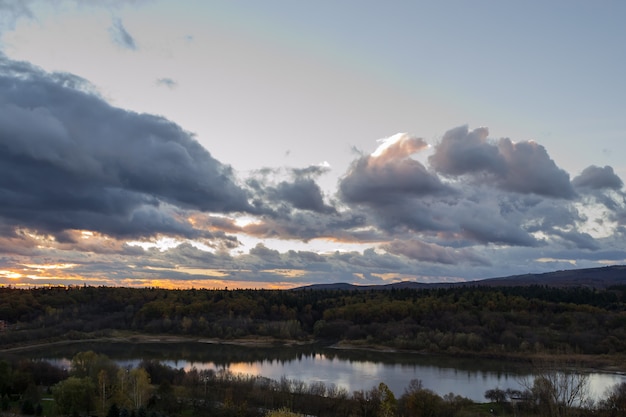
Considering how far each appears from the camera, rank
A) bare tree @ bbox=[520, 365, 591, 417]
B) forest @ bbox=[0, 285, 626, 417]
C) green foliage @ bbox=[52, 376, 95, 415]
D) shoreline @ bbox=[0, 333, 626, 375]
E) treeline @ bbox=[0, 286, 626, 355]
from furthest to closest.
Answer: treeline @ bbox=[0, 286, 626, 355] → shoreline @ bbox=[0, 333, 626, 375] → forest @ bbox=[0, 285, 626, 417] → green foliage @ bbox=[52, 376, 95, 415] → bare tree @ bbox=[520, 365, 591, 417]

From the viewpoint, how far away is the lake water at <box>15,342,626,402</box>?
59.7 metres

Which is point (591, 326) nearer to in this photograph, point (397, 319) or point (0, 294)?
point (397, 319)

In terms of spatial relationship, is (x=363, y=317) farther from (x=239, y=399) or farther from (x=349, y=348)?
(x=239, y=399)

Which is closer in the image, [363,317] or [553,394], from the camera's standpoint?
[553,394]

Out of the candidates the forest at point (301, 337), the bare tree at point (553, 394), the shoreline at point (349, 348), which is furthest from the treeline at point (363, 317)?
the bare tree at point (553, 394)

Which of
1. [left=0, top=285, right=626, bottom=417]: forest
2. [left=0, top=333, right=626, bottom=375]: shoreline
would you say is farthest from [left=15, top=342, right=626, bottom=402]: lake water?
[left=0, top=285, right=626, bottom=417]: forest

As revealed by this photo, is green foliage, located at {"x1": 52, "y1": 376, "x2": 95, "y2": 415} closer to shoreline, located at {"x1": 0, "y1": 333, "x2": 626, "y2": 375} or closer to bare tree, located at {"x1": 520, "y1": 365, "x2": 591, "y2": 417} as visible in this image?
bare tree, located at {"x1": 520, "y1": 365, "x2": 591, "y2": 417}

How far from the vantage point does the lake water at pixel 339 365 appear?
59656 millimetres

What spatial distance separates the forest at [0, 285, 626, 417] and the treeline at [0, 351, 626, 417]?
106 mm

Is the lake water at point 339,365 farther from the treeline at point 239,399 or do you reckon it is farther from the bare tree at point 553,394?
the bare tree at point 553,394

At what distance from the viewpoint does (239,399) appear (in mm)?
44375

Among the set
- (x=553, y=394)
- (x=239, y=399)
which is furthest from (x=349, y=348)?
(x=553, y=394)

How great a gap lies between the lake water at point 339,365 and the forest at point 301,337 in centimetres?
495

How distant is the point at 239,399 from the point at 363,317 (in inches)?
2876
